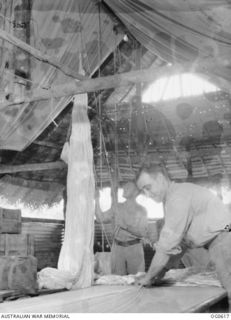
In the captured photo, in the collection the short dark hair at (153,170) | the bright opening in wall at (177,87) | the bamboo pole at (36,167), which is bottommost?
the short dark hair at (153,170)

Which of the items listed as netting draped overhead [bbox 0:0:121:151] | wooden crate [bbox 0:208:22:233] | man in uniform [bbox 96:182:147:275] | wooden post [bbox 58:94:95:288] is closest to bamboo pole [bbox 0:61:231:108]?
wooden post [bbox 58:94:95:288]

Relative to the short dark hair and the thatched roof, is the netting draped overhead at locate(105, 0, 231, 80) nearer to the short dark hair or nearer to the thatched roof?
the thatched roof

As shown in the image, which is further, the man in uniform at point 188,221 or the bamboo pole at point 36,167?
the bamboo pole at point 36,167

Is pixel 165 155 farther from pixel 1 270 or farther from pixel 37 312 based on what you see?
pixel 37 312

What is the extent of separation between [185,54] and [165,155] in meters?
4.41

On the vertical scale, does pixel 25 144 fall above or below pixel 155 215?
above

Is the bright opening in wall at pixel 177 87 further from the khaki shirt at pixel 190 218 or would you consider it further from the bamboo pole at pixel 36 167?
the khaki shirt at pixel 190 218

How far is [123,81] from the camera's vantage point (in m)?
3.16

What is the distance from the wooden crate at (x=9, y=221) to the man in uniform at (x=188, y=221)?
3.89m

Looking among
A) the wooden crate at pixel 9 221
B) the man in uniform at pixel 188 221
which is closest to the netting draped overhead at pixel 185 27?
the man in uniform at pixel 188 221

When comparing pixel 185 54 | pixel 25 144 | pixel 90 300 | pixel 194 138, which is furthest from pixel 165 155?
pixel 90 300

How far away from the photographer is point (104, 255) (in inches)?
217

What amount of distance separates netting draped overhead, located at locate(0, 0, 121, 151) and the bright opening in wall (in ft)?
10.5

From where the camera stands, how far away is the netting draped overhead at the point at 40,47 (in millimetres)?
4555
